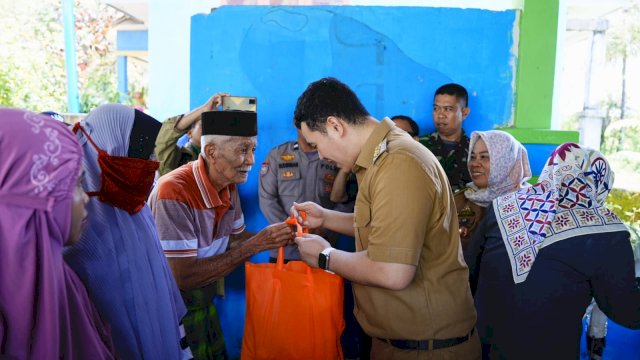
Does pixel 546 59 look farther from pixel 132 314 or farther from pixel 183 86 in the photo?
pixel 132 314

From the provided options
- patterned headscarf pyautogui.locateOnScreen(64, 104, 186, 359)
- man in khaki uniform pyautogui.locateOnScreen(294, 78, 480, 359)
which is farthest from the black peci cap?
patterned headscarf pyautogui.locateOnScreen(64, 104, 186, 359)

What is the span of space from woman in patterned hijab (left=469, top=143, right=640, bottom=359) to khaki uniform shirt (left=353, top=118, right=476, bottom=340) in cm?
50

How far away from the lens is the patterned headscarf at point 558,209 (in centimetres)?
226

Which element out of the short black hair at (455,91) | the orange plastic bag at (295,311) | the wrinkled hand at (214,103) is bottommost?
the orange plastic bag at (295,311)

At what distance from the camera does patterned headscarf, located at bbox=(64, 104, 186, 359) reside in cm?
160

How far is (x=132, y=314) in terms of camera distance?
1.67m

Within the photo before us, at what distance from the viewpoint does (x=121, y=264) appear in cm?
166

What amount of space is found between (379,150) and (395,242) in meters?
0.37

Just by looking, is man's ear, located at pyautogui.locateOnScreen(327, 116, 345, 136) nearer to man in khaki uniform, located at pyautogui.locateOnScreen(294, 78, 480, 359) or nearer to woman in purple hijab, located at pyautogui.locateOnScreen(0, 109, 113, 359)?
man in khaki uniform, located at pyautogui.locateOnScreen(294, 78, 480, 359)

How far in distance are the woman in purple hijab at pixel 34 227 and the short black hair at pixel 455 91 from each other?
322 centimetres

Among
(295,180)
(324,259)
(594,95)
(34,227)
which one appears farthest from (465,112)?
(594,95)

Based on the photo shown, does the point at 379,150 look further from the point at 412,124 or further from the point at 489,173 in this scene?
the point at 412,124

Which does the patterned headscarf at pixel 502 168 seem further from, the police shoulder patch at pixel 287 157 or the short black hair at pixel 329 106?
the short black hair at pixel 329 106

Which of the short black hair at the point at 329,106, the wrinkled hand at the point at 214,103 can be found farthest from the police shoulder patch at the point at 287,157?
the short black hair at the point at 329,106
